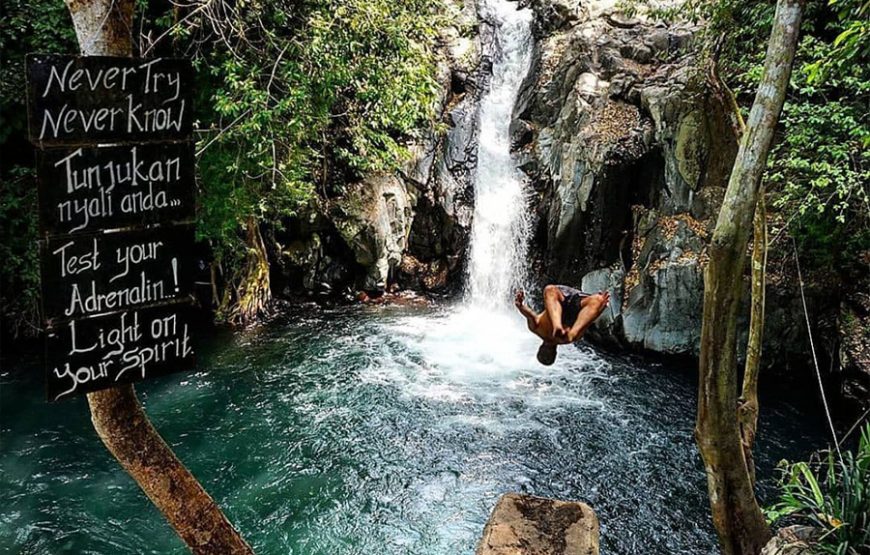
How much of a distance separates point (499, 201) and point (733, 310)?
894cm

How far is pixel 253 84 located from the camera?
20.9ft

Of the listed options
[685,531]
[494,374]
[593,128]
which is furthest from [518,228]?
[685,531]

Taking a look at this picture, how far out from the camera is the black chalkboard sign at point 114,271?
6.75 ft

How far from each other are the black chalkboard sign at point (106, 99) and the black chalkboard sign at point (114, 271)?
38cm

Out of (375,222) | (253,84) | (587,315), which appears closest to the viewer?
(587,315)

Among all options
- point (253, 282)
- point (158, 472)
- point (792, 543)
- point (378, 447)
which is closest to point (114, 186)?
point (158, 472)

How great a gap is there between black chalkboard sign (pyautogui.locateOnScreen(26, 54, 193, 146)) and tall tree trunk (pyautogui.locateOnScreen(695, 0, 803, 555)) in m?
2.99

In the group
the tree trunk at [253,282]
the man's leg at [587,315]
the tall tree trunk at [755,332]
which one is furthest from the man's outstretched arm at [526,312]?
the tree trunk at [253,282]

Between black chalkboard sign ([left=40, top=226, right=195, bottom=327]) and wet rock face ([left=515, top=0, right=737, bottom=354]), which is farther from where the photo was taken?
wet rock face ([left=515, top=0, right=737, bottom=354])

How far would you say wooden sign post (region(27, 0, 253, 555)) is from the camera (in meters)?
2.03

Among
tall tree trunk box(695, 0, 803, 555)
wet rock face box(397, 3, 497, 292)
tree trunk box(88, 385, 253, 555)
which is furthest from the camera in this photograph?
wet rock face box(397, 3, 497, 292)

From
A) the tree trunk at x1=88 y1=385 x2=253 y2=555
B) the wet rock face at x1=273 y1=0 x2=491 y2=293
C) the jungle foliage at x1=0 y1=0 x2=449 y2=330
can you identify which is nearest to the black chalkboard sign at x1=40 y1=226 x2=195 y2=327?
the tree trunk at x1=88 y1=385 x2=253 y2=555

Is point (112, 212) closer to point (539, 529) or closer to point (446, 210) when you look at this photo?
point (539, 529)

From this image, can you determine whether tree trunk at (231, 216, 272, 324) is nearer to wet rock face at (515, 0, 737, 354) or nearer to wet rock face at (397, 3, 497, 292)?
wet rock face at (397, 3, 497, 292)
